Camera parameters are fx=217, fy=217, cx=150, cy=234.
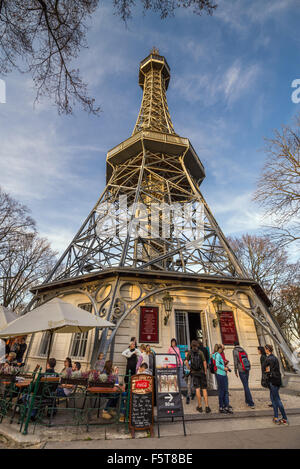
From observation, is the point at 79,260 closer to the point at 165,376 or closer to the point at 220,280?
the point at 220,280

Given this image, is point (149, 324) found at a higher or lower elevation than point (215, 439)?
higher

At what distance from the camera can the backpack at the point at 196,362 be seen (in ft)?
18.4

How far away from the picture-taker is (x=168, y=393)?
4.66 meters

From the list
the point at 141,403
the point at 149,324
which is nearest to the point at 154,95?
the point at 149,324

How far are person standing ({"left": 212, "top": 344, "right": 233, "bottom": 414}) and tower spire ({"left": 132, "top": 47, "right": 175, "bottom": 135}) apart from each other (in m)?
19.7

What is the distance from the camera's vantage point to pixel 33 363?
9.77m

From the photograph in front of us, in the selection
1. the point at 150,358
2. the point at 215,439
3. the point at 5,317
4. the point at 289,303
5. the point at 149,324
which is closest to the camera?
the point at 215,439

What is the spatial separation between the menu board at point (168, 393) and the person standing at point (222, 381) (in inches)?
49.7

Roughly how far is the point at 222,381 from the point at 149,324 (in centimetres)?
399

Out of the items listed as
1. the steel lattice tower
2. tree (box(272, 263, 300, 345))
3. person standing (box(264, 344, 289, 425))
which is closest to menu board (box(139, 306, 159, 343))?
the steel lattice tower

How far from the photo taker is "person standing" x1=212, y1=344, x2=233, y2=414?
17.0 feet

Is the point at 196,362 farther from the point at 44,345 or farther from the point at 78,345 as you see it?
the point at 44,345

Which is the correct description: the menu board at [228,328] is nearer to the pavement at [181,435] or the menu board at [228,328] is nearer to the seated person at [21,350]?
the pavement at [181,435]
